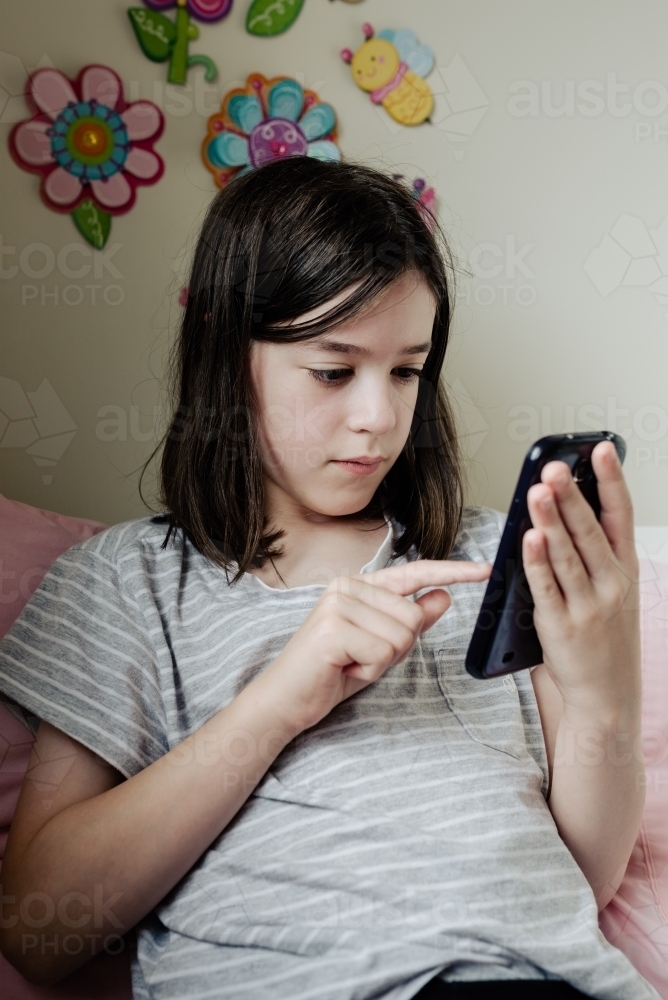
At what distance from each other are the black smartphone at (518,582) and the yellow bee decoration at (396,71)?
841 mm

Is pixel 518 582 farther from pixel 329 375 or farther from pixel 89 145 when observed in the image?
pixel 89 145

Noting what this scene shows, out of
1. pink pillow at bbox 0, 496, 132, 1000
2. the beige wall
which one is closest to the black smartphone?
pink pillow at bbox 0, 496, 132, 1000

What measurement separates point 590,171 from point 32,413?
907mm

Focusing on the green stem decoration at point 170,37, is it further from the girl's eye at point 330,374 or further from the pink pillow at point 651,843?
the pink pillow at point 651,843

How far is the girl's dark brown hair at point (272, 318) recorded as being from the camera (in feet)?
2.61

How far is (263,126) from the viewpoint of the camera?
127 centimetres

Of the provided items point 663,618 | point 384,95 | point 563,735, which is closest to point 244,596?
point 563,735

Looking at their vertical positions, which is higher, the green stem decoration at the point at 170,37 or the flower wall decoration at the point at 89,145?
the green stem decoration at the point at 170,37

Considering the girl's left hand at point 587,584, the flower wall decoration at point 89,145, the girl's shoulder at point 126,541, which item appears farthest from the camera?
the flower wall decoration at point 89,145

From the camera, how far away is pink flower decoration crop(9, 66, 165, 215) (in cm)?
121

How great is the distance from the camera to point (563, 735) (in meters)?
0.75

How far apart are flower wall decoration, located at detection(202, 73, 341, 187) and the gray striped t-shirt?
666 millimetres

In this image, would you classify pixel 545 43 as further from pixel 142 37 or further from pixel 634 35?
pixel 142 37

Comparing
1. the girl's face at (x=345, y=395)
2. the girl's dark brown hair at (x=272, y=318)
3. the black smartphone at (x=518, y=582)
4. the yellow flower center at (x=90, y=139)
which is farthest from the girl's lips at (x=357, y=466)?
the yellow flower center at (x=90, y=139)
